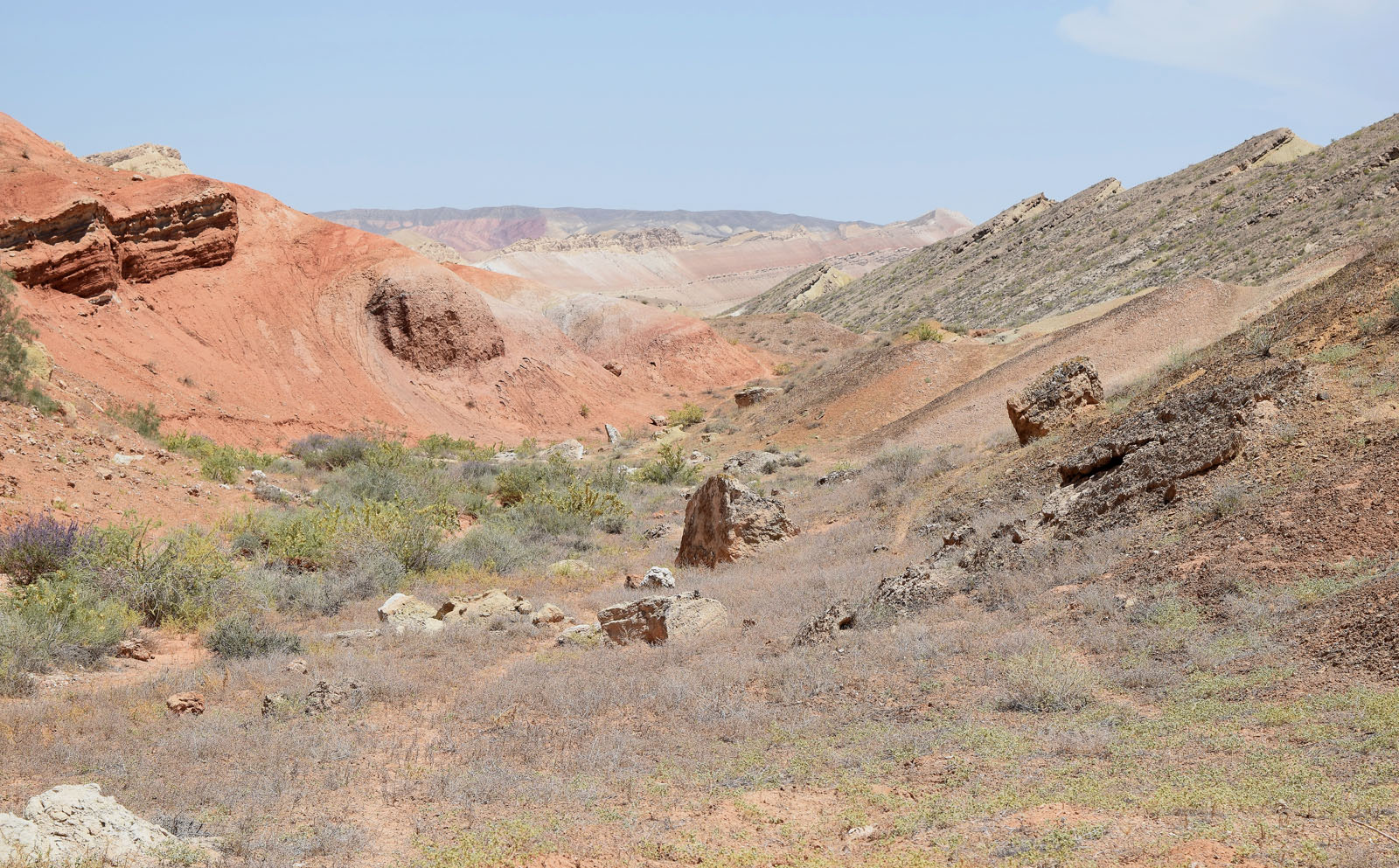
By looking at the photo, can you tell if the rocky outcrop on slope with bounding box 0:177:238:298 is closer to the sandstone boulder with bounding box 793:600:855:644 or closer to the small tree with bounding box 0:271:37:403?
the small tree with bounding box 0:271:37:403

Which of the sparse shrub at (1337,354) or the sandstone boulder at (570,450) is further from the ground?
the sparse shrub at (1337,354)

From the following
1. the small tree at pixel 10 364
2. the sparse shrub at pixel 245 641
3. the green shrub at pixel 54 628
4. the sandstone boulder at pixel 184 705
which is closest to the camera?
the sandstone boulder at pixel 184 705

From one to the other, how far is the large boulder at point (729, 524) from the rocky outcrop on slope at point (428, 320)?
64.2ft

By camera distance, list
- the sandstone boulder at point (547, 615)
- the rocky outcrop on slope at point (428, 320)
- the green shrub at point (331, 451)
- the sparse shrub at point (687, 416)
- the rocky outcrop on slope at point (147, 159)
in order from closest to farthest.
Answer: the sandstone boulder at point (547, 615) → the green shrub at point (331, 451) → the rocky outcrop on slope at point (428, 320) → the sparse shrub at point (687, 416) → the rocky outcrop on slope at point (147, 159)

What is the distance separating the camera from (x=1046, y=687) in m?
5.59

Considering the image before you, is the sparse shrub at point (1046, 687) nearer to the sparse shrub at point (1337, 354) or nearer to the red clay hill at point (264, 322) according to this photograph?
the sparse shrub at point (1337, 354)

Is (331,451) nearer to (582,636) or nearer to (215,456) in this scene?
(215,456)

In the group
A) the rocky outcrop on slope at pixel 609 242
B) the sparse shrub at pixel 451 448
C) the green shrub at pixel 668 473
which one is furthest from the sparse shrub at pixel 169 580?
the rocky outcrop on slope at pixel 609 242

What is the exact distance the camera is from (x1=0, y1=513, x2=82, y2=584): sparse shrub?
9.40 metres

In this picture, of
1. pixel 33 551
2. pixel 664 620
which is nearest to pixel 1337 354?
pixel 664 620

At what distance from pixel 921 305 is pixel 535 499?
39.2m

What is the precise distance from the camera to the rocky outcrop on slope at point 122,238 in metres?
22.4

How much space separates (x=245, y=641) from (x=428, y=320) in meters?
23.1

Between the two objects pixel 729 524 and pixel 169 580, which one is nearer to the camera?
pixel 169 580
